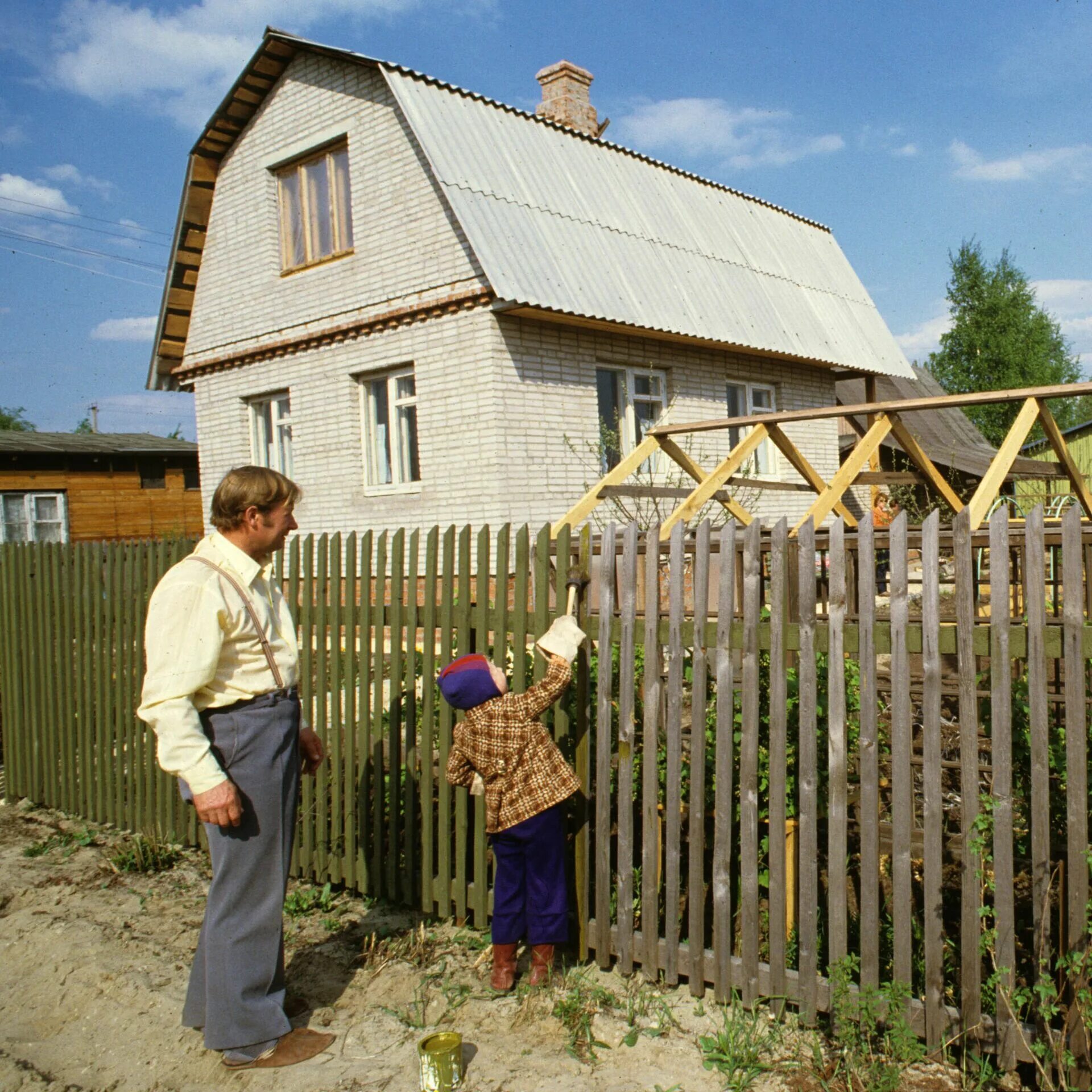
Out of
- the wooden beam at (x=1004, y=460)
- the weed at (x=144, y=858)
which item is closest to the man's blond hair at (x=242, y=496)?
the weed at (x=144, y=858)

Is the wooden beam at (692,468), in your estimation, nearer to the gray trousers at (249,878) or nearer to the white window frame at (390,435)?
the gray trousers at (249,878)

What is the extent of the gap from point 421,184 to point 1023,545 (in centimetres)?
923

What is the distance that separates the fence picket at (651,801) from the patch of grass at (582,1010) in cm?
20

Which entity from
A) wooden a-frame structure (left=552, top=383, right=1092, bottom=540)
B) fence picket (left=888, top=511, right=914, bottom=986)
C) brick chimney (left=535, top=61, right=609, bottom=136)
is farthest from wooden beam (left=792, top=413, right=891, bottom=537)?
brick chimney (left=535, top=61, right=609, bottom=136)

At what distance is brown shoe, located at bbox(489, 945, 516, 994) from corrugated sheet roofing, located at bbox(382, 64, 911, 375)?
720 cm

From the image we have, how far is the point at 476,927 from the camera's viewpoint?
13.1 feet

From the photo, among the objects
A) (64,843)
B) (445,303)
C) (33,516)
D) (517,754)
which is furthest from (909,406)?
(33,516)

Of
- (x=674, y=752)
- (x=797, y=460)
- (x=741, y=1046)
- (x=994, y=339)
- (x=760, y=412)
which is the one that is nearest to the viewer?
(x=741, y=1046)

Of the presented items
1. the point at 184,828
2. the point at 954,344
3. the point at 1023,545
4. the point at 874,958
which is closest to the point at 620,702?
the point at 874,958

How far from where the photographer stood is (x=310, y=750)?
11.3 feet

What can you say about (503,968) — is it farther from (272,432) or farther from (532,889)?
(272,432)

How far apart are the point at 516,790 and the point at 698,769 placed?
635 mm

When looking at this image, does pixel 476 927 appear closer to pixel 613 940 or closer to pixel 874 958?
pixel 613 940

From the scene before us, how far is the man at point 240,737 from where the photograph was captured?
2.93m
